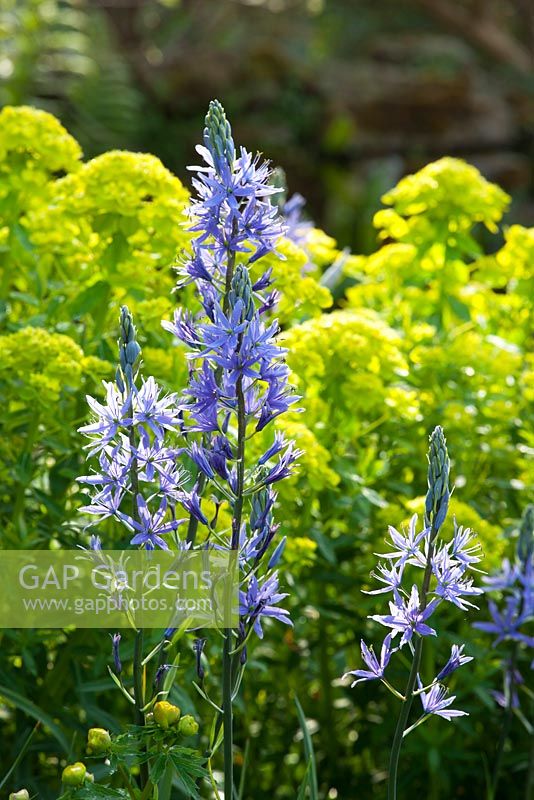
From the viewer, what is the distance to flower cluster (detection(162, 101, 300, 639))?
1475mm

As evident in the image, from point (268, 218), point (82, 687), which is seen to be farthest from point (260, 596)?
point (82, 687)

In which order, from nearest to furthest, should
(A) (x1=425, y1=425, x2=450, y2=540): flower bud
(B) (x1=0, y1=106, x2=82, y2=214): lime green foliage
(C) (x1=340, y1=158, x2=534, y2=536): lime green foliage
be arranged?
1. (A) (x1=425, y1=425, x2=450, y2=540): flower bud
2. (B) (x1=0, y1=106, x2=82, y2=214): lime green foliage
3. (C) (x1=340, y1=158, x2=534, y2=536): lime green foliage

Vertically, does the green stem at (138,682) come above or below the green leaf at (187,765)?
above

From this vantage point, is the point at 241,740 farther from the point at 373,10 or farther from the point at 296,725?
the point at 373,10

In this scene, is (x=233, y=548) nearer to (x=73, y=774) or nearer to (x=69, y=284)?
(x=73, y=774)

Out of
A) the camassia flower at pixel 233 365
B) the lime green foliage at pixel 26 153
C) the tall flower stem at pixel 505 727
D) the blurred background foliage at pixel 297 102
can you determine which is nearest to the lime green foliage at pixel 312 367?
the lime green foliage at pixel 26 153

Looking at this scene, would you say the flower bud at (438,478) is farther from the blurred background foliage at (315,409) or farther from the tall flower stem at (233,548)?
the blurred background foliage at (315,409)

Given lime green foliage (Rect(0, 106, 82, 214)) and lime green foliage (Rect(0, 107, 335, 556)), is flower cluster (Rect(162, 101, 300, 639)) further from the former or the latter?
lime green foliage (Rect(0, 106, 82, 214))

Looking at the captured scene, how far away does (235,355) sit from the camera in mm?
1474

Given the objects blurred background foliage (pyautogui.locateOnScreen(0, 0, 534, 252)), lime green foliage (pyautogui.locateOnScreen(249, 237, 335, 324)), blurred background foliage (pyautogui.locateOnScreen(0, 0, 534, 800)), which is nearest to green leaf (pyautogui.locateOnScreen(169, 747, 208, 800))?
blurred background foliage (pyautogui.locateOnScreen(0, 0, 534, 800))

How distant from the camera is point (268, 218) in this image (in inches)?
62.2

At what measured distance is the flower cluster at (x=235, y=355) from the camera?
147 centimetres

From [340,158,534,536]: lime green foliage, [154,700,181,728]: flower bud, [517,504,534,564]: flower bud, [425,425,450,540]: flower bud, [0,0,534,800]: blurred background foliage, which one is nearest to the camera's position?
[425,425,450,540]: flower bud

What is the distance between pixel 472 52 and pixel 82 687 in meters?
12.3
